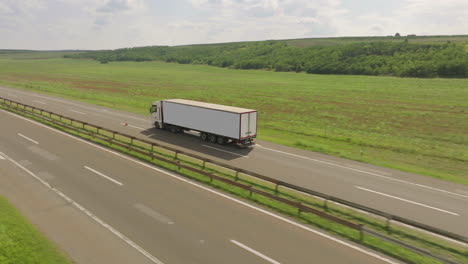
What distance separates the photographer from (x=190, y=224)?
13.0 metres

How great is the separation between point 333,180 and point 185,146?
13121 millimetres

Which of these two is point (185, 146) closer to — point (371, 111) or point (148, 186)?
point (148, 186)

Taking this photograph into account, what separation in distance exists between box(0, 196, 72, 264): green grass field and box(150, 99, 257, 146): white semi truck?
1624 centimetres

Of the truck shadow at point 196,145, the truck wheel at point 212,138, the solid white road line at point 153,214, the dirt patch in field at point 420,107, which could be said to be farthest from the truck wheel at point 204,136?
the dirt patch in field at point 420,107

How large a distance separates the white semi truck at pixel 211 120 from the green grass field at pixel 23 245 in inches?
639

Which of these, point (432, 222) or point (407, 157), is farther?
point (407, 157)

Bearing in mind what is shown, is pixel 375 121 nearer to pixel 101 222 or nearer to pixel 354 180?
pixel 354 180

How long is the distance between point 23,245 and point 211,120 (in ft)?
58.9

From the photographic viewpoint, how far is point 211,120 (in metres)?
27.0

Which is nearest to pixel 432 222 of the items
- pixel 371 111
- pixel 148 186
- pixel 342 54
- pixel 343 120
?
pixel 148 186

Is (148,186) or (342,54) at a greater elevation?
(342,54)

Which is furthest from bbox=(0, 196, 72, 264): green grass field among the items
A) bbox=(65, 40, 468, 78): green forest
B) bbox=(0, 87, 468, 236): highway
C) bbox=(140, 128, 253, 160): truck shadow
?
bbox=(65, 40, 468, 78): green forest

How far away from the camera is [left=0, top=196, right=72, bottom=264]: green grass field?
393 inches

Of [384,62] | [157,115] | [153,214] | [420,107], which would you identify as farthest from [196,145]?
[384,62]
